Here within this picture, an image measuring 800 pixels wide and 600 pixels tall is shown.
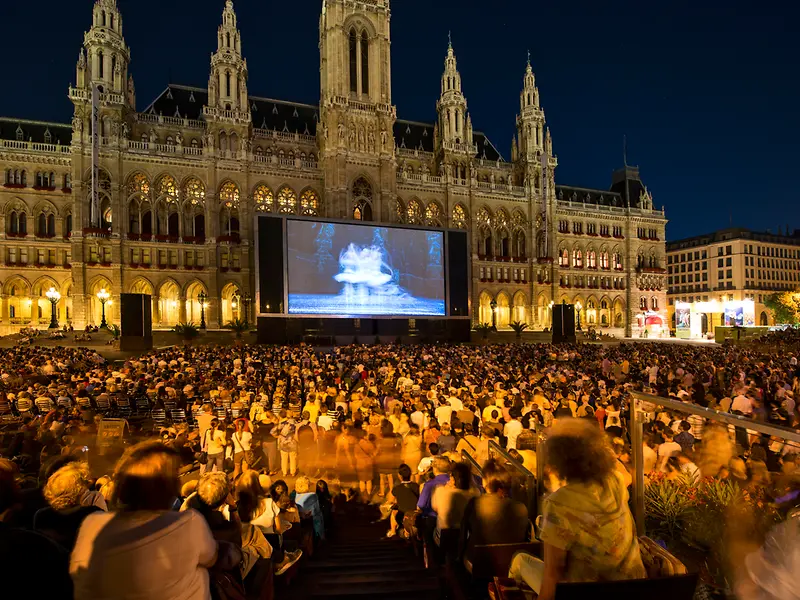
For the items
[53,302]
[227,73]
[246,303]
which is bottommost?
[246,303]

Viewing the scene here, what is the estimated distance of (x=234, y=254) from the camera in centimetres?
4638

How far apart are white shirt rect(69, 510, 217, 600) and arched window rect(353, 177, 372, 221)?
159 feet

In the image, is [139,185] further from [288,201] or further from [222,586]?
[222,586]

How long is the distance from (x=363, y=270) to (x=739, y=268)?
7750 centimetres

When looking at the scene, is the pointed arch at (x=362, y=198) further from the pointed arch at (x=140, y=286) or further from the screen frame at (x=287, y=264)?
the pointed arch at (x=140, y=286)

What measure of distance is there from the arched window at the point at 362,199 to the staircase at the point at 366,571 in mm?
45254

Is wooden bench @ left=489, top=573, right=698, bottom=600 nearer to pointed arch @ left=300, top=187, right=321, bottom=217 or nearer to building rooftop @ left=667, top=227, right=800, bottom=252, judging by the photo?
pointed arch @ left=300, top=187, right=321, bottom=217

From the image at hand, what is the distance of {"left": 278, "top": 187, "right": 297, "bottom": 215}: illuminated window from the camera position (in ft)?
160

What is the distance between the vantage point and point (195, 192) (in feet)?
151

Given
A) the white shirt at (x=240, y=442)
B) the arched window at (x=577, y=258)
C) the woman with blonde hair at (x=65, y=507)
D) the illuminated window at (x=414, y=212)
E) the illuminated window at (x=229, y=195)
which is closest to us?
the woman with blonde hair at (x=65, y=507)

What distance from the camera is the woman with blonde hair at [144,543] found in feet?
6.41

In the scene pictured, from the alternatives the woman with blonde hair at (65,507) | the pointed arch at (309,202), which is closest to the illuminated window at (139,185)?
the pointed arch at (309,202)

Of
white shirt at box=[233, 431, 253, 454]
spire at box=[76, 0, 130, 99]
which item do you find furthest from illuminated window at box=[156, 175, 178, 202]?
white shirt at box=[233, 431, 253, 454]

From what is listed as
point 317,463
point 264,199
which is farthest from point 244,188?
point 317,463
